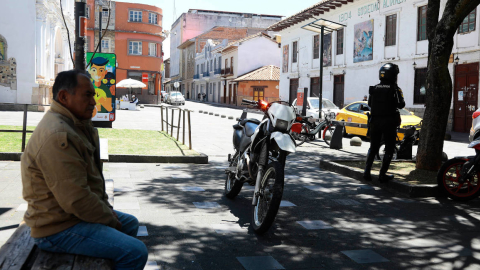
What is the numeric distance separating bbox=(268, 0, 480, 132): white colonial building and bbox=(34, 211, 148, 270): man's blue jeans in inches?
766

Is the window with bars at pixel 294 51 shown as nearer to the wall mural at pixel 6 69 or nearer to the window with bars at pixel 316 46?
the window with bars at pixel 316 46

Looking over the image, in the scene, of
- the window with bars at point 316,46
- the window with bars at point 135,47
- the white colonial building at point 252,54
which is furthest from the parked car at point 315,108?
the white colonial building at point 252,54

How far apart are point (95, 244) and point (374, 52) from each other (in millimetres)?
27095

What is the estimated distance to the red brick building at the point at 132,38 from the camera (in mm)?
50188

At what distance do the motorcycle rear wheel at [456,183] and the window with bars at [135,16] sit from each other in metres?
47.2

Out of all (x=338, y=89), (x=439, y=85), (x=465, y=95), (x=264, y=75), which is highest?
(x=264, y=75)

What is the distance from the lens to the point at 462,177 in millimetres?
6789

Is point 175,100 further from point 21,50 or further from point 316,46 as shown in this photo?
point 21,50

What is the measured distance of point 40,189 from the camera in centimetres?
269

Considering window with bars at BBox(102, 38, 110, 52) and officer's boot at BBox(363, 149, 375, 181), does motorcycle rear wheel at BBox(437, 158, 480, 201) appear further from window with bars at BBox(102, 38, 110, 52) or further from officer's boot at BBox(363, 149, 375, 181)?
window with bars at BBox(102, 38, 110, 52)

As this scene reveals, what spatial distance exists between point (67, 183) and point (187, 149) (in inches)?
348

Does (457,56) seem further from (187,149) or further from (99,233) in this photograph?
(99,233)

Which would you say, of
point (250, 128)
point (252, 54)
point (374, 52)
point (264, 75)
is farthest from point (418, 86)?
point (252, 54)

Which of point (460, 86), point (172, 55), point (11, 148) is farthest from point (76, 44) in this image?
point (172, 55)
